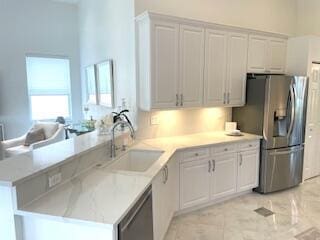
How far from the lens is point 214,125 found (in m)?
4.25

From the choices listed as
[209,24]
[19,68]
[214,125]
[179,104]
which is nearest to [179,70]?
[179,104]

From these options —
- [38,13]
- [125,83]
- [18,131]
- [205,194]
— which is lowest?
[205,194]

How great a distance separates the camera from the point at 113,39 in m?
4.17

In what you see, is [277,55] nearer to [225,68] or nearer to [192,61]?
[225,68]

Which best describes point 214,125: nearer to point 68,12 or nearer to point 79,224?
point 79,224

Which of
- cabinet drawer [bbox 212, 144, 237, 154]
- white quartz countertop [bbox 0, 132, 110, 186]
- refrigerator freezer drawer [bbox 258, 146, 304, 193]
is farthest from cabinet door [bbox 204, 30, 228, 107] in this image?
white quartz countertop [bbox 0, 132, 110, 186]

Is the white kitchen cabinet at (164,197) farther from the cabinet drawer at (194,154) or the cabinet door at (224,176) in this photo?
the cabinet door at (224,176)

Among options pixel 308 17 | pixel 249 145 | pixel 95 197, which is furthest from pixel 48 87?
pixel 308 17

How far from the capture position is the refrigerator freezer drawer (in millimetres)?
3850

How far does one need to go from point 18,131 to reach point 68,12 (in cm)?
310

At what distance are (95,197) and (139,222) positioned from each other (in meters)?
0.37

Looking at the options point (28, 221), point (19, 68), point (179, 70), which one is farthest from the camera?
point (19, 68)

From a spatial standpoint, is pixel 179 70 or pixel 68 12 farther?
pixel 68 12

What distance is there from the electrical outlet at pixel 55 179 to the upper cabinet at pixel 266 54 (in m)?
3.24
